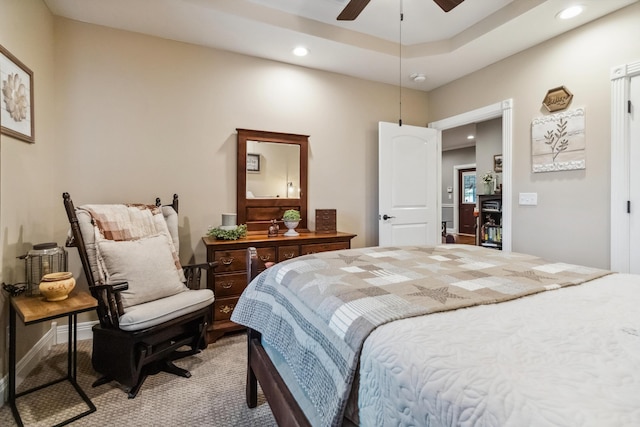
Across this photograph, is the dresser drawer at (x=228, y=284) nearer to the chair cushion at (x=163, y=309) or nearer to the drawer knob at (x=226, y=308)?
the drawer knob at (x=226, y=308)

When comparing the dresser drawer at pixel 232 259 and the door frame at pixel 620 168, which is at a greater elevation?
the door frame at pixel 620 168

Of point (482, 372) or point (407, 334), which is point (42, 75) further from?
point (482, 372)

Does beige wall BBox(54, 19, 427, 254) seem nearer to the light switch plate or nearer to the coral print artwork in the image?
the light switch plate

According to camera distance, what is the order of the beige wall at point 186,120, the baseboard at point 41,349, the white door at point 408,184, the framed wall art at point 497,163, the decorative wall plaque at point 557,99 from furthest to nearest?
the framed wall art at point 497,163 → the white door at point 408,184 → the decorative wall plaque at point 557,99 → the beige wall at point 186,120 → the baseboard at point 41,349

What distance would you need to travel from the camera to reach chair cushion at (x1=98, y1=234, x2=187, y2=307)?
207 centimetres

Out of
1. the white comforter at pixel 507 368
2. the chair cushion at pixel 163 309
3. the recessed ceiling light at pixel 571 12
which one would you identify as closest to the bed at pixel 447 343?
the white comforter at pixel 507 368

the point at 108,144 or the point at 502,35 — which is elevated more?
the point at 502,35

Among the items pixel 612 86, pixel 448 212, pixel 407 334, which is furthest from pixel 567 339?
pixel 448 212

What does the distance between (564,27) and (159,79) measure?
354cm

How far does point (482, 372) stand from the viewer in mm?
626

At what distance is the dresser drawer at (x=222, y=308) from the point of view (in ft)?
8.72

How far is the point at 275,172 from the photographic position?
10.9 feet

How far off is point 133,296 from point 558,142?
3613mm

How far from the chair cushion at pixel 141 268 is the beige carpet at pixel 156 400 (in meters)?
0.55
